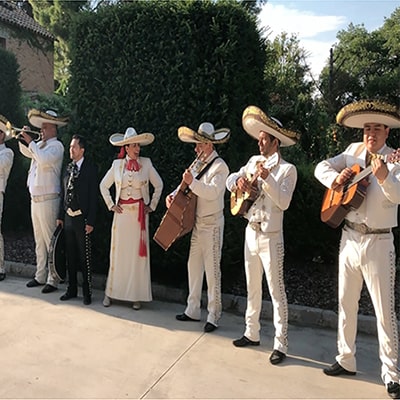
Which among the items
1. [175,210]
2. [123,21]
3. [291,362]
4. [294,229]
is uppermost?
[123,21]

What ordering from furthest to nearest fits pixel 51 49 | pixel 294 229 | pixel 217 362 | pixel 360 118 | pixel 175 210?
pixel 51 49
pixel 294 229
pixel 175 210
pixel 217 362
pixel 360 118

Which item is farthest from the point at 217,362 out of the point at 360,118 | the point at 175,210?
the point at 360,118

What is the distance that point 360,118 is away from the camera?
11.2ft

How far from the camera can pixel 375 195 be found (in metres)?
3.33

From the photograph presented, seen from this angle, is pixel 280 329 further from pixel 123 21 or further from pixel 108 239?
pixel 123 21

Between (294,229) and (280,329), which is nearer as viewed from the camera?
(280,329)

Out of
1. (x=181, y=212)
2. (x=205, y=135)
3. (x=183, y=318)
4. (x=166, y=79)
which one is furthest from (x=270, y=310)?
(x=166, y=79)

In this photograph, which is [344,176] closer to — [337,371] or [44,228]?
[337,371]

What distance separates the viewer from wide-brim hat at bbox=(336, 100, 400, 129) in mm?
3256

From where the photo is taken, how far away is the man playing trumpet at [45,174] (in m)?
5.42

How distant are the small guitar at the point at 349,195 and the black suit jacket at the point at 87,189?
269 centimetres

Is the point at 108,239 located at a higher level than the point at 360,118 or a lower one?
lower

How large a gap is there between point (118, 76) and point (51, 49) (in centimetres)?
1816

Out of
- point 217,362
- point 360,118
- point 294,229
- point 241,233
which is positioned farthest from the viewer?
point 294,229
